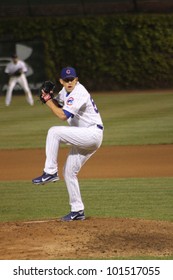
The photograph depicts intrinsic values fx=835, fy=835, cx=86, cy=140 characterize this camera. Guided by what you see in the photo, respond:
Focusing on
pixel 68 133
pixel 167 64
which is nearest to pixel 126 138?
pixel 68 133

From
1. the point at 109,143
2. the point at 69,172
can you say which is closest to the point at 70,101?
the point at 69,172

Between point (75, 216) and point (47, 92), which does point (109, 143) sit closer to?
point (75, 216)

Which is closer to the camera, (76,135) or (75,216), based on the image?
(76,135)

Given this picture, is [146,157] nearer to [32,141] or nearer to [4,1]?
[32,141]

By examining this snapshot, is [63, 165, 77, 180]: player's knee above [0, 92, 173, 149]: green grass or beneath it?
above

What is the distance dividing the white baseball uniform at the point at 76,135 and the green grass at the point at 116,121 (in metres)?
9.71

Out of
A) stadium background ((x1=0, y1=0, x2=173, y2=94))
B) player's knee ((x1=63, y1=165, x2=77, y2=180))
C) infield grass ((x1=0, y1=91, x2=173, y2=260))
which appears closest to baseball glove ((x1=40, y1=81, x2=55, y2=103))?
player's knee ((x1=63, y1=165, x2=77, y2=180))

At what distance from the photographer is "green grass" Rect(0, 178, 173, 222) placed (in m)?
12.1

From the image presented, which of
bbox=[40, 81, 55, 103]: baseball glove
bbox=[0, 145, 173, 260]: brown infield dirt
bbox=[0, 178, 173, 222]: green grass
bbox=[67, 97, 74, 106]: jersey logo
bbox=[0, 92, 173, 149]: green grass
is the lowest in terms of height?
bbox=[0, 92, 173, 149]: green grass

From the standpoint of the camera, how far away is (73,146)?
35.0ft

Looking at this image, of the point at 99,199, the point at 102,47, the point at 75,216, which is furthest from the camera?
the point at 102,47

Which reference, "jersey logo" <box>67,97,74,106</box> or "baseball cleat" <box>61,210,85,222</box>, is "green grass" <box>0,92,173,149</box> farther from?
"jersey logo" <box>67,97,74,106</box>

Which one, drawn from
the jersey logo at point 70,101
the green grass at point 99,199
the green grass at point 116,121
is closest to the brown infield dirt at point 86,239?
the green grass at point 99,199

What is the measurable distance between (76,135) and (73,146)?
44 centimetres
